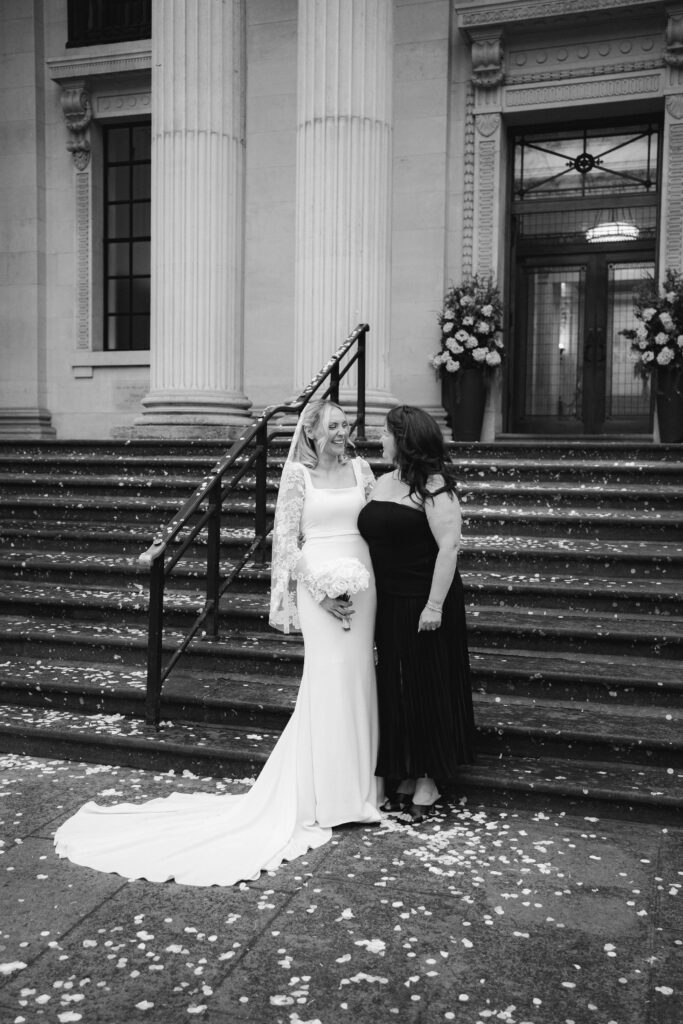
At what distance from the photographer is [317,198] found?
10.2 m

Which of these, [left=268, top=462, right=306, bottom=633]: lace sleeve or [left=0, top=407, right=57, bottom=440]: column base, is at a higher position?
[left=0, top=407, right=57, bottom=440]: column base

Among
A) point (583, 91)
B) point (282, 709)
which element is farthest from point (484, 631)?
point (583, 91)

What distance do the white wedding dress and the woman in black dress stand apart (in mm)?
Answer: 114

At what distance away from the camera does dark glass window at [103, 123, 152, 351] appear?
14859mm

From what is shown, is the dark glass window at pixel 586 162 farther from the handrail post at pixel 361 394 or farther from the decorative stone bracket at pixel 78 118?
the decorative stone bracket at pixel 78 118

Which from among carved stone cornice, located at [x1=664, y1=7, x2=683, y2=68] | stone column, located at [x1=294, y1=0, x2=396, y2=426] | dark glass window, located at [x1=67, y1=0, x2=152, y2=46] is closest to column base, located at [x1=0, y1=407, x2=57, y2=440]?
dark glass window, located at [x1=67, y1=0, x2=152, y2=46]

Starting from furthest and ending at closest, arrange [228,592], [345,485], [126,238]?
[126,238] < [228,592] < [345,485]

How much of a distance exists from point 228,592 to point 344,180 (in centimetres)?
488

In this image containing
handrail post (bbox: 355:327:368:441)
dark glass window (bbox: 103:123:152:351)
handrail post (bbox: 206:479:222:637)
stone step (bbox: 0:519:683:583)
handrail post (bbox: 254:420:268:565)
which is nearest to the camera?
handrail post (bbox: 206:479:222:637)

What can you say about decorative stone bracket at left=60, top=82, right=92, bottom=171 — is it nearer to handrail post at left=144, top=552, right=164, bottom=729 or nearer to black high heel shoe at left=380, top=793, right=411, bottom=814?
handrail post at left=144, top=552, right=164, bottom=729

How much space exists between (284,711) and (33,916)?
2.08 meters

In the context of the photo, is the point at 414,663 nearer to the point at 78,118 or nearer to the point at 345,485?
the point at 345,485

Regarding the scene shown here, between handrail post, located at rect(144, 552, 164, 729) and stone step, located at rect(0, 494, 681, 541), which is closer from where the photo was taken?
handrail post, located at rect(144, 552, 164, 729)

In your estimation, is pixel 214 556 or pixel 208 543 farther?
pixel 208 543
